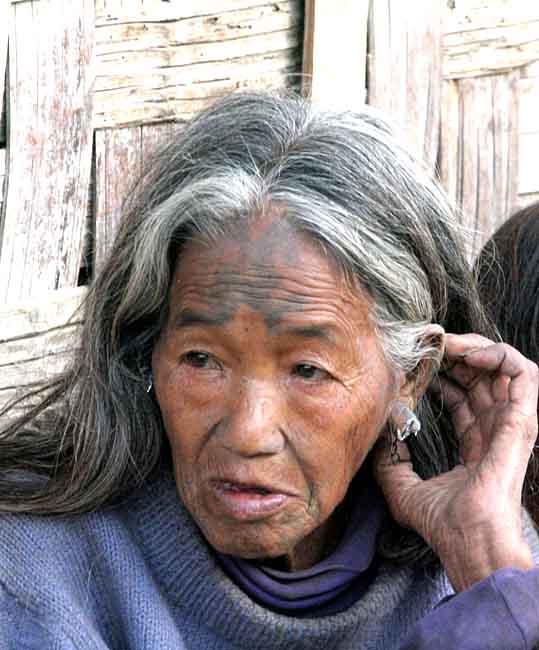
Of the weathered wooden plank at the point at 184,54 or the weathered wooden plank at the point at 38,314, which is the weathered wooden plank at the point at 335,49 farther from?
the weathered wooden plank at the point at 38,314

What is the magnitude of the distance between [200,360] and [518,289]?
1.22 meters

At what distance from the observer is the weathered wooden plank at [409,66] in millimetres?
4941

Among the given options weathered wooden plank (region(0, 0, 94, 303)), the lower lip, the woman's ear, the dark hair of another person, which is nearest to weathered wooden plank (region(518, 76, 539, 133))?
the dark hair of another person

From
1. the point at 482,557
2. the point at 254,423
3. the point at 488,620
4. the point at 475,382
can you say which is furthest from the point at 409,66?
the point at 488,620

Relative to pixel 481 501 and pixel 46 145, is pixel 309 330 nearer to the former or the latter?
pixel 481 501

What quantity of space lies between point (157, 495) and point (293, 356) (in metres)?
0.51

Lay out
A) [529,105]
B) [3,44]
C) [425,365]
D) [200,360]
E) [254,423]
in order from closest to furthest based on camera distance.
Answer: [254,423]
[200,360]
[425,365]
[3,44]
[529,105]

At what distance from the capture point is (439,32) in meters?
5.11

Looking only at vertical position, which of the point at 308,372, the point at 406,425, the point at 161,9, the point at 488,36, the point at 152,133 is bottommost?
the point at 406,425

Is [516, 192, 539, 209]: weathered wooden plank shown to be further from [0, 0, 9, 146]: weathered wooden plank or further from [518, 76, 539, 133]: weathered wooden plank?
[0, 0, 9, 146]: weathered wooden plank

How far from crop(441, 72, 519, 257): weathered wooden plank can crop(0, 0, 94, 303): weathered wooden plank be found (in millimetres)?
1416

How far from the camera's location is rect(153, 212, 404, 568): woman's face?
3.03 meters

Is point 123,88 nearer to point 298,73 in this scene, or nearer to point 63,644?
point 298,73

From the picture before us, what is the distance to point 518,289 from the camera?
4.01 meters
